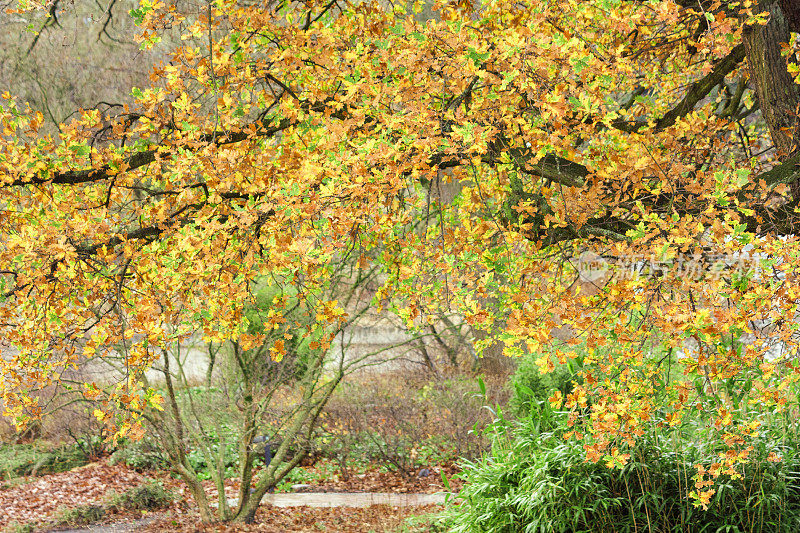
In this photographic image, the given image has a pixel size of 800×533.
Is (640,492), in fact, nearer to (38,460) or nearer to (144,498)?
(144,498)

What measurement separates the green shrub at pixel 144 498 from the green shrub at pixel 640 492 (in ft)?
16.9

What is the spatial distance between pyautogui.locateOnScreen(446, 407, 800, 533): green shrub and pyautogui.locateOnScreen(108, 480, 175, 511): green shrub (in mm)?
5149

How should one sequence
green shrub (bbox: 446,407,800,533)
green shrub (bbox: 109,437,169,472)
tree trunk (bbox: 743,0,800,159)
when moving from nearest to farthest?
tree trunk (bbox: 743,0,800,159)
green shrub (bbox: 446,407,800,533)
green shrub (bbox: 109,437,169,472)

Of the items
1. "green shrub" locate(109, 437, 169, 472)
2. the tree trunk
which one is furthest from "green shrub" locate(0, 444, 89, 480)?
the tree trunk

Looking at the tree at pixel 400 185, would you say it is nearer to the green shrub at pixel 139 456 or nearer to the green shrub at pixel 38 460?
the green shrub at pixel 139 456

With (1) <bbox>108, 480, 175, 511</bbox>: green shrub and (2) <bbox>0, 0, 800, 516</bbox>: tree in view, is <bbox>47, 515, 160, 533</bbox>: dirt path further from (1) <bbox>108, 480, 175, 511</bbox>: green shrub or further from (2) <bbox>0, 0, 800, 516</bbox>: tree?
(2) <bbox>0, 0, 800, 516</bbox>: tree

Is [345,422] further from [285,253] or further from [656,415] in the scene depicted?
[285,253]

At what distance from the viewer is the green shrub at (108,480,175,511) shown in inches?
338

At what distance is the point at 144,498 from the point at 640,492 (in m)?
6.61

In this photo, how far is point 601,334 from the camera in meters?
4.18

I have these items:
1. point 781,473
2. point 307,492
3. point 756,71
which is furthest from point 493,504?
point 307,492

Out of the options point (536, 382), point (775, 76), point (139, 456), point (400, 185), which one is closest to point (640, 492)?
point (775, 76)

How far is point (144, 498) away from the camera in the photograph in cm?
879

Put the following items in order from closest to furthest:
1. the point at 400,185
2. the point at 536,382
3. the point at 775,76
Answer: the point at 400,185
the point at 775,76
the point at 536,382
